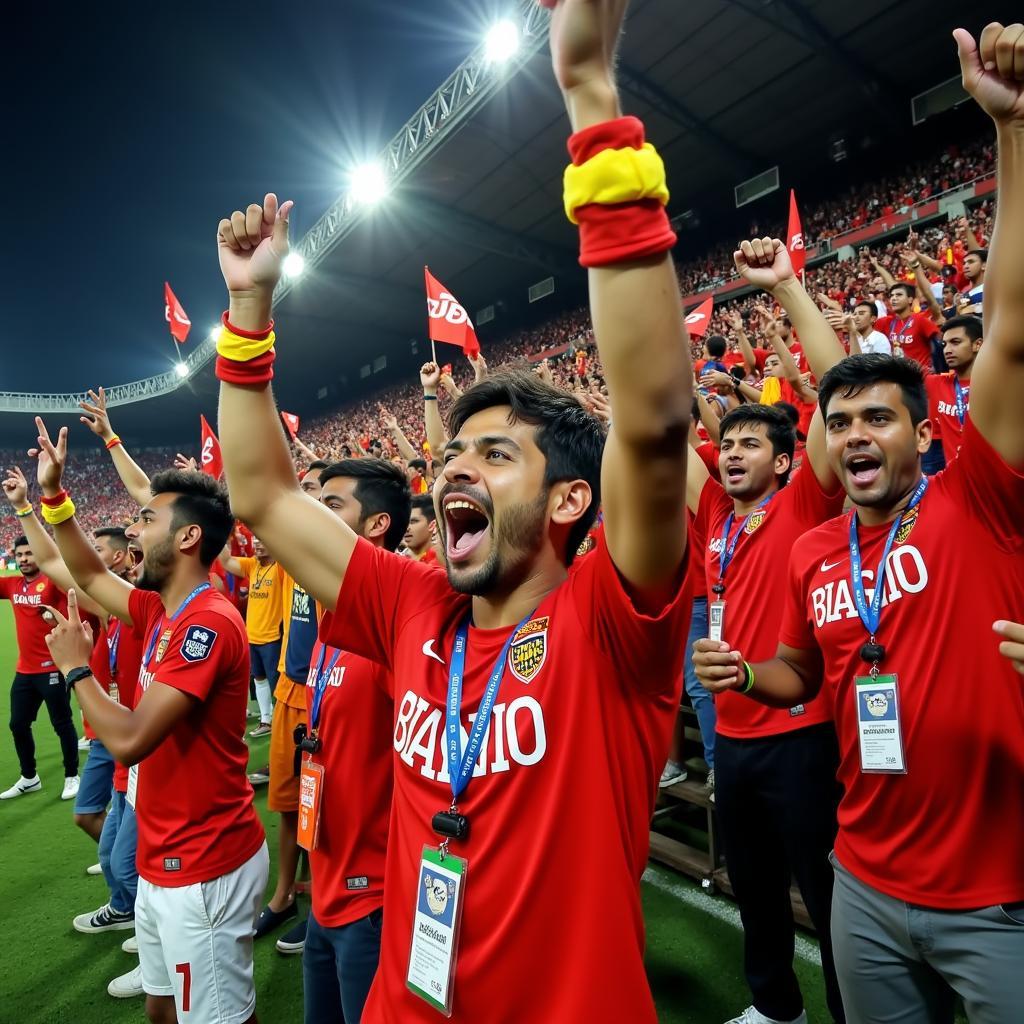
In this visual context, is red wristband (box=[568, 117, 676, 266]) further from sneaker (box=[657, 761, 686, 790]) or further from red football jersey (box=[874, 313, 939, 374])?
red football jersey (box=[874, 313, 939, 374])

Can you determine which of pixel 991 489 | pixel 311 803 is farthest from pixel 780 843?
pixel 311 803

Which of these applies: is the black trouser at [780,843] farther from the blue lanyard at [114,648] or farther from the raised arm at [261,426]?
the blue lanyard at [114,648]

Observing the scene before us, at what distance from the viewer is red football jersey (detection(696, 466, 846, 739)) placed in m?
2.62

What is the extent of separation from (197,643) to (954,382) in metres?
4.62

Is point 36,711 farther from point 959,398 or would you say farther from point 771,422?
point 959,398

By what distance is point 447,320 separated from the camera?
809 centimetres

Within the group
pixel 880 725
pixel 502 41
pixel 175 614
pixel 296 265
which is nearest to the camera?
pixel 880 725

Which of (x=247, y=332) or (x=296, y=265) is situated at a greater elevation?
(x=296, y=265)

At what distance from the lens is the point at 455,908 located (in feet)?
4.15

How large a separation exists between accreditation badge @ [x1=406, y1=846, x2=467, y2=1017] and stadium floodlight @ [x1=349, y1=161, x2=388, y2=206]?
18933 mm

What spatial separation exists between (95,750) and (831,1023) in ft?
13.0

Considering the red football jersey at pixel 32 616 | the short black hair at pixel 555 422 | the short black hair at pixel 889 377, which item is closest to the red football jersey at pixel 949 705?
the short black hair at pixel 889 377

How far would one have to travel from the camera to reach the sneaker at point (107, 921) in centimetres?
375

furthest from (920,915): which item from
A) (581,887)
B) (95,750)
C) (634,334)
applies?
(95,750)
